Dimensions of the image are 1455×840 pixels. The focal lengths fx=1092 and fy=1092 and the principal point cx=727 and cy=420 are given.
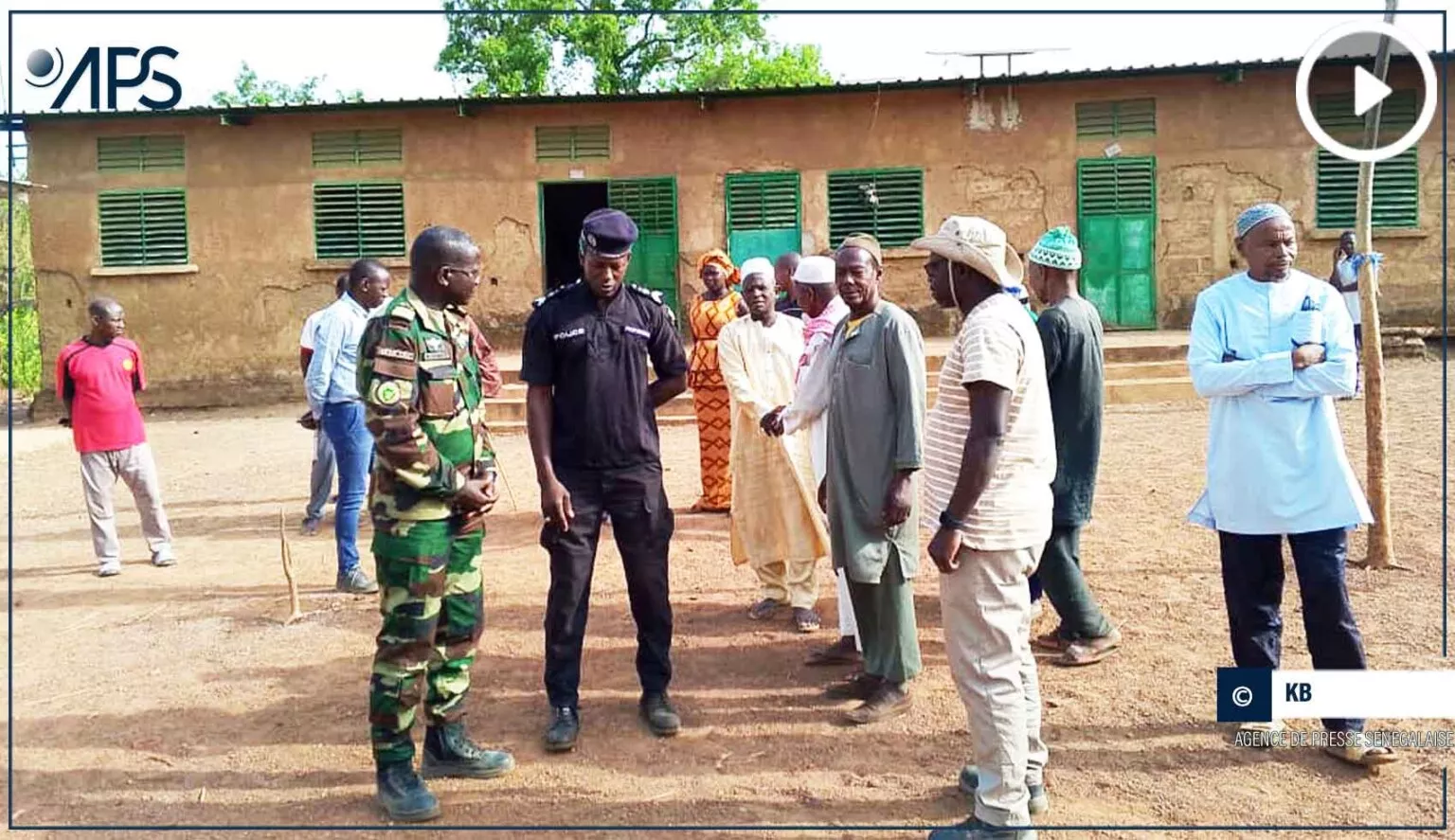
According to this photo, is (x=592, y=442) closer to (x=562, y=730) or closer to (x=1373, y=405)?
(x=562, y=730)

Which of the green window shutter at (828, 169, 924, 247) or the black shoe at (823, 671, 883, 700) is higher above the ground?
the green window shutter at (828, 169, 924, 247)

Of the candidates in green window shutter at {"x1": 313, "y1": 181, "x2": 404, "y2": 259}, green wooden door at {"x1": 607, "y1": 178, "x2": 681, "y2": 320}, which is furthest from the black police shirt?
green window shutter at {"x1": 313, "y1": 181, "x2": 404, "y2": 259}

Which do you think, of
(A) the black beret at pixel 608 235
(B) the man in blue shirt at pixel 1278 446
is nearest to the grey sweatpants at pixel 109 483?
(A) the black beret at pixel 608 235

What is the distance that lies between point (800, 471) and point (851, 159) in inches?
423

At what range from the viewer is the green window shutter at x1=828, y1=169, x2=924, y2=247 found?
49.4ft

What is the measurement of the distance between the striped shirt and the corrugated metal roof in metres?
11.9

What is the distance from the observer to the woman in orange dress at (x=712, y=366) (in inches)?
277

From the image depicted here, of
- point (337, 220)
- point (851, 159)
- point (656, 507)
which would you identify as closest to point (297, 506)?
point (656, 507)

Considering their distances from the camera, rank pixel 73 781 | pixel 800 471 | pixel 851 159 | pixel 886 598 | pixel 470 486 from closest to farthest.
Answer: pixel 470 486 → pixel 73 781 → pixel 886 598 → pixel 800 471 → pixel 851 159

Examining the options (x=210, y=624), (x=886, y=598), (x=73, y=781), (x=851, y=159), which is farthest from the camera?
(x=851, y=159)

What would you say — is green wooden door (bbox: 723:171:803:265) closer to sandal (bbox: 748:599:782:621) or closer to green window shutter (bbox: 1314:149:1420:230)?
green window shutter (bbox: 1314:149:1420:230)

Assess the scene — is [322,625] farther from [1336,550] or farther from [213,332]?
[213,332]

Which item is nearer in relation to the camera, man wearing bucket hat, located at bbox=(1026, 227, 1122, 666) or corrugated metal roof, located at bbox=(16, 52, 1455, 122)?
man wearing bucket hat, located at bbox=(1026, 227, 1122, 666)

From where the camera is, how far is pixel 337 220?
15.3m
